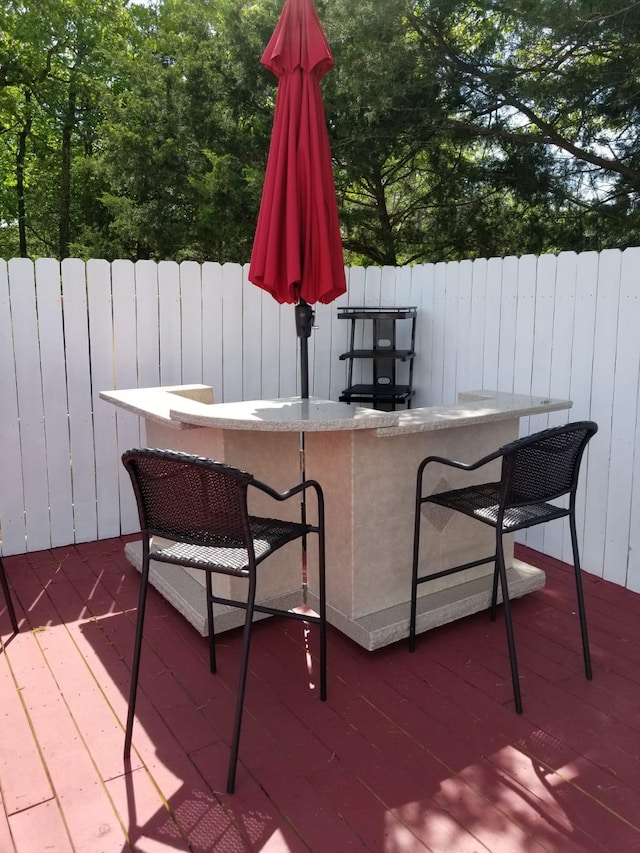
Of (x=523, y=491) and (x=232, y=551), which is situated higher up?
(x=523, y=491)

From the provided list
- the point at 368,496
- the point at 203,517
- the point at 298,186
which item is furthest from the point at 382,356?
the point at 203,517

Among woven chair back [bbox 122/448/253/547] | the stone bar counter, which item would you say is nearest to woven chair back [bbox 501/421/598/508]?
the stone bar counter

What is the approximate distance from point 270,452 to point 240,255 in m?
6.56

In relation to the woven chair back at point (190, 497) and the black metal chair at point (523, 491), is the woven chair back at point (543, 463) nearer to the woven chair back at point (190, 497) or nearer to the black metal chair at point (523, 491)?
the black metal chair at point (523, 491)

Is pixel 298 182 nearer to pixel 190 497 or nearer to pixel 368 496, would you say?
pixel 368 496

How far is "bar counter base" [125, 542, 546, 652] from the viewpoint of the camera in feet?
9.37

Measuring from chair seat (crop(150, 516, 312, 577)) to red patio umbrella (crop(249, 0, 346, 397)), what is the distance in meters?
1.03

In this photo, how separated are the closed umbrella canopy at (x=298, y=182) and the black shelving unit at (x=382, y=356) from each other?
4.93 ft

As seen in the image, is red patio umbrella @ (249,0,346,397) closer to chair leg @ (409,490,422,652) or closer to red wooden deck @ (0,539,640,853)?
chair leg @ (409,490,422,652)

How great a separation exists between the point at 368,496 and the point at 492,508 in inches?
21.2

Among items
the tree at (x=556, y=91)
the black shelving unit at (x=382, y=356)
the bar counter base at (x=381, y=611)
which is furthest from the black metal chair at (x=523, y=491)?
the tree at (x=556, y=91)

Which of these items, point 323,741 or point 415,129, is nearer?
point 323,741

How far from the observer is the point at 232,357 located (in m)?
4.66

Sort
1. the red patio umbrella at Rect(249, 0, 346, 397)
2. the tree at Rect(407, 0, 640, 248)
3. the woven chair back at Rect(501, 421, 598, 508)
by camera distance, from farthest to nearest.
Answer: the tree at Rect(407, 0, 640, 248) < the red patio umbrella at Rect(249, 0, 346, 397) < the woven chair back at Rect(501, 421, 598, 508)
